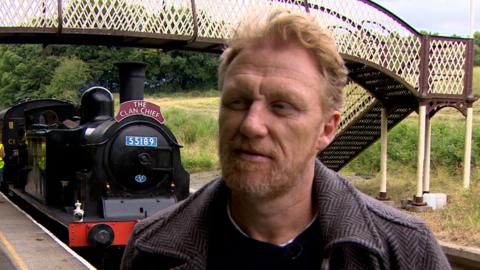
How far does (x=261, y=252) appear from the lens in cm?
173

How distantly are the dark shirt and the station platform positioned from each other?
16.0 ft

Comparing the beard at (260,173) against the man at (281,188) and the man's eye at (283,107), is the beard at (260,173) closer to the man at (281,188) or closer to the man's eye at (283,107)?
the man at (281,188)

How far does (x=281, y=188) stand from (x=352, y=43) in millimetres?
11699

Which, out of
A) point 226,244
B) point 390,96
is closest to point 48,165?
point 226,244

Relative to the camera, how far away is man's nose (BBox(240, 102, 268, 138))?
1627 millimetres

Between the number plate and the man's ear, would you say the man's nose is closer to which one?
the man's ear

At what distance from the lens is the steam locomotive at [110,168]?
7828 mm

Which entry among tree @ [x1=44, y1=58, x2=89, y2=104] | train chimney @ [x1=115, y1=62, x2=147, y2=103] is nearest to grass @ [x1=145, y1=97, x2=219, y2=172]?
train chimney @ [x1=115, y1=62, x2=147, y2=103]

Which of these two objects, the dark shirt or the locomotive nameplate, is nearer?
the dark shirt

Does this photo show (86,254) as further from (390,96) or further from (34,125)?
(390,96)

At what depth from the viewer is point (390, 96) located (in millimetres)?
14633

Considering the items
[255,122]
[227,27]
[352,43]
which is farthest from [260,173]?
[352,43]

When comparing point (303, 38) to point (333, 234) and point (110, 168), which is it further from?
point (110, 168)

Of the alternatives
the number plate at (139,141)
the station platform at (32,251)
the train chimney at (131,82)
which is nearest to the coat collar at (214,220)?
the station platform at (32,251)
